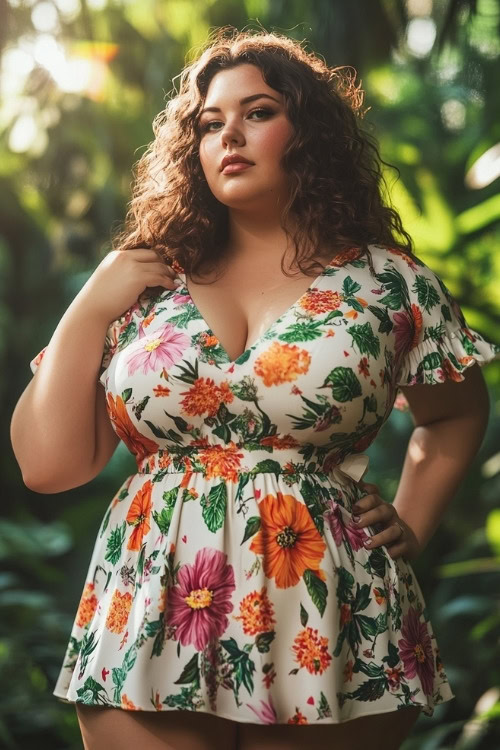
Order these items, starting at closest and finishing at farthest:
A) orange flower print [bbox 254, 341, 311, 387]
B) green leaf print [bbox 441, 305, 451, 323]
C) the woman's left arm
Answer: orange flower print [bbox 254, 341, 311, 387], green leaf print [bbox 441, 305, 451, 323], the woman's left arm

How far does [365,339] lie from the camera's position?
1418 millimetres

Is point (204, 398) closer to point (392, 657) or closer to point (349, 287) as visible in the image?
point (349, 287)

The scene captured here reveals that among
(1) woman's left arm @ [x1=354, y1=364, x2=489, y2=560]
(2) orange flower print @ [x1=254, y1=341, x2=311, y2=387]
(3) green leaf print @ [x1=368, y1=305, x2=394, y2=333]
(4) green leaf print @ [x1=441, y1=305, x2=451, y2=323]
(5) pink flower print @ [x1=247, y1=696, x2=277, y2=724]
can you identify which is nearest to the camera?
(5) pink flower print @ [x1=247, y1=696, x2=277, y2=724]

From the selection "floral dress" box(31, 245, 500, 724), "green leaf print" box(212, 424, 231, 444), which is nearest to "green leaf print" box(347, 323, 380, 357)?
"floral dress" box(31, 245, 500, 724)

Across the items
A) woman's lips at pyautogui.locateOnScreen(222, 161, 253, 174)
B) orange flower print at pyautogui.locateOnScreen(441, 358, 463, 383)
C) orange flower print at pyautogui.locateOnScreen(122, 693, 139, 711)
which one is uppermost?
woman's lips at pyautogui.locateOnScreen(222, 161, 253, 174)

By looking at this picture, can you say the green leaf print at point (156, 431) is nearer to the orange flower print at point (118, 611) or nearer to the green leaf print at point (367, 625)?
the orange flower print at point (118, 611)

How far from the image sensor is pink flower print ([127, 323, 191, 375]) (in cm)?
140

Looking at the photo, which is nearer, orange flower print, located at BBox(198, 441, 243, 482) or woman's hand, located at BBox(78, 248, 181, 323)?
orange flower print, located at BBox(198, 441, 243, 482)

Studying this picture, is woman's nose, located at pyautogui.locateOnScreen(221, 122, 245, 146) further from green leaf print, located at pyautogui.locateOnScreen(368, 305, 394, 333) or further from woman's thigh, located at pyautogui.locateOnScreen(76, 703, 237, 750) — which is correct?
woman's thigh, located at pyautogui.locateOnScreen(76, 703, 237, 750)

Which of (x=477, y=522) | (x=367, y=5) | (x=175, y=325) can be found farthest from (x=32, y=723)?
(x=367, y=5)

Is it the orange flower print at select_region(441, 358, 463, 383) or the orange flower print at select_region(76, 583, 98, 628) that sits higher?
the orange flower print at select_region(441, 358, 463, 383)

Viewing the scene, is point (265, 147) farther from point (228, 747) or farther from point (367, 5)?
point (367, 5)

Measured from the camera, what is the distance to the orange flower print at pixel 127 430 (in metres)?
1.43

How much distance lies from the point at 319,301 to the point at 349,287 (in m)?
0.06
